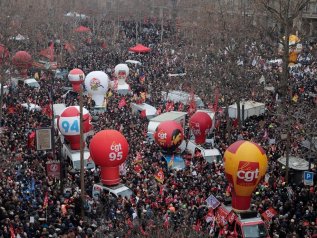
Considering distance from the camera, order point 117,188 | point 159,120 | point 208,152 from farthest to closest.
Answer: point 159,120, point 208,152, point 117,188

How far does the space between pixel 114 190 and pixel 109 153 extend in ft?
4.44

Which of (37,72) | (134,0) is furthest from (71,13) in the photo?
(37,72)

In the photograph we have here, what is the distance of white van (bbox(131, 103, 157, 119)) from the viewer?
104 feet

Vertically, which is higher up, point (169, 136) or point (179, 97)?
point (179, 97)

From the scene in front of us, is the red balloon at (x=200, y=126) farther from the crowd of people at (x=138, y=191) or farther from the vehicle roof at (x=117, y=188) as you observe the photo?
the vehicle roof at (x=117, y=188)

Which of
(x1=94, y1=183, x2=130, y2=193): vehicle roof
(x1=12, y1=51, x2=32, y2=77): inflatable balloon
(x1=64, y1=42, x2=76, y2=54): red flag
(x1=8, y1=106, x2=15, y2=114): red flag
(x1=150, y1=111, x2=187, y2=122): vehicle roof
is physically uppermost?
(x1=64, y1=42, x2=76, y2=54): red flag

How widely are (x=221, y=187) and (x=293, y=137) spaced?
616cm

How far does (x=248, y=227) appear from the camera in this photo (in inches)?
663

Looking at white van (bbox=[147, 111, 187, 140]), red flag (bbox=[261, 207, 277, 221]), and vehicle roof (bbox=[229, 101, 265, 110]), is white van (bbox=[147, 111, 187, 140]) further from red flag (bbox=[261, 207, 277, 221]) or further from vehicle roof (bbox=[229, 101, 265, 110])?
red flag (bbox=[261, 207, 277, 221])

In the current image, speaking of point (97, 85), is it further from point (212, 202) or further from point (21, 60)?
point (212, 202)

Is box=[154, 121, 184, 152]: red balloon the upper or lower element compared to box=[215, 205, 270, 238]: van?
upper

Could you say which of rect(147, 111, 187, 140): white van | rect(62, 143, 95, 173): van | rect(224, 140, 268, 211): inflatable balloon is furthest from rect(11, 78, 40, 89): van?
rect(224, 140, 268, 211): inflatable balloon

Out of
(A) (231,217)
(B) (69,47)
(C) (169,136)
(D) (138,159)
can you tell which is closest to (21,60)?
(B) (69,47)

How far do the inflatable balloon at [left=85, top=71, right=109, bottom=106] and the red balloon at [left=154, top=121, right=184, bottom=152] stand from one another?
33.7 ft
